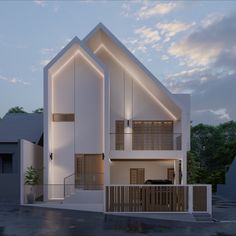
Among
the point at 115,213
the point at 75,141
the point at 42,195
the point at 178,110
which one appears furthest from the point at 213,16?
the point at 42,195

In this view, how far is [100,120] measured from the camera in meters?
22.9

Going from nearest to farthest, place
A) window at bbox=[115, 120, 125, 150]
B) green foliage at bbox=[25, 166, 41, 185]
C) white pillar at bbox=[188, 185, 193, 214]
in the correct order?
white pillar at bbox=[188, 185, 193, 214] < green foliage at bbox=[25, 166, 41, 185] < window at bbox=[115, 120, 125, 150]

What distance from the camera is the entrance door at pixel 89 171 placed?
72.4 ft

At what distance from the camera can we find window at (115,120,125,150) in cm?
2419

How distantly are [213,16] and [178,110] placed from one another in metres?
5.77

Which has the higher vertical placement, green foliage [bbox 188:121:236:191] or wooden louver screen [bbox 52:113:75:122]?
wooden louver screen [bbox 52:113:75:122]

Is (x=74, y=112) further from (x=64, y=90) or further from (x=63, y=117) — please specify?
(x=64, y=90)

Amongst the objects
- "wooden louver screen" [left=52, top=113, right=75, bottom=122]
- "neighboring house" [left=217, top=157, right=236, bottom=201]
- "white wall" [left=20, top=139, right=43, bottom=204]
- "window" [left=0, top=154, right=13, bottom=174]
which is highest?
"wooden louver screen" [left=52, top=113, right=75, bottom=122]

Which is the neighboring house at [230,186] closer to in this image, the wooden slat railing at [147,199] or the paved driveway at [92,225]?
the wooden slat railing at [147,199]

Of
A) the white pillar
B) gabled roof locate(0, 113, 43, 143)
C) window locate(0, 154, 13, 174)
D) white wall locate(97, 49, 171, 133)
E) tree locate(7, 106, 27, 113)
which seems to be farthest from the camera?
tree locate(7, 106, 27, 113)

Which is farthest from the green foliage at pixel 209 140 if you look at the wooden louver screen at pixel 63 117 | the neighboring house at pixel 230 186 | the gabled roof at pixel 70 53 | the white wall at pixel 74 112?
the gabled roof at pixel 70 53

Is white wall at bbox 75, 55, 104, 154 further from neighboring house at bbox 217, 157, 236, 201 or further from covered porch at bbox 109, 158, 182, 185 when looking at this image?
neighboring house at bbox 217, 157, 236, 201

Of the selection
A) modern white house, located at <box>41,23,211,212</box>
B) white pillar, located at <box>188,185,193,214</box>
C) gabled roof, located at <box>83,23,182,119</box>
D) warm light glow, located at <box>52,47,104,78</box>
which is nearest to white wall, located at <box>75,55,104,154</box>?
modern white house, located at <box>41,23,211,212</box>

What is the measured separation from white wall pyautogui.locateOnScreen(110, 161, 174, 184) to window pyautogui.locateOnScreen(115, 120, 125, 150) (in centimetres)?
184
